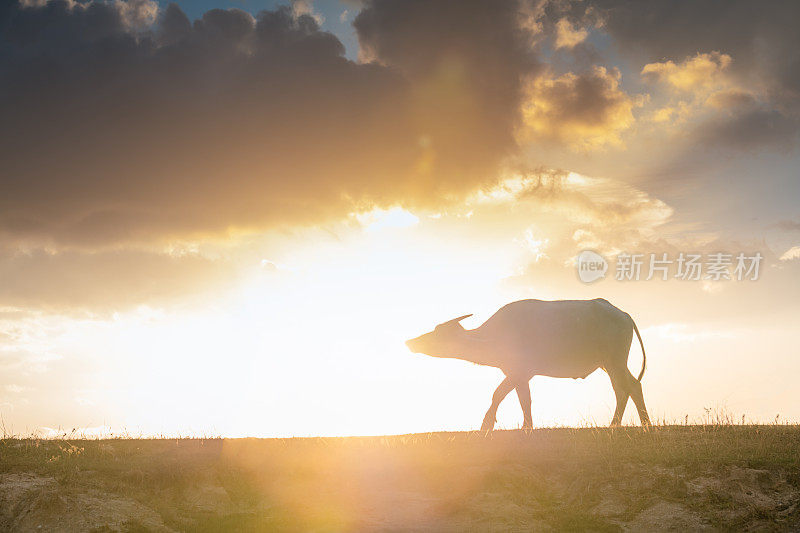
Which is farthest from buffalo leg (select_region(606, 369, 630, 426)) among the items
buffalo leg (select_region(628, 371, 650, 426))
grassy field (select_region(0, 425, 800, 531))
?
grassy field (select_region(0, 425, 800, 531))

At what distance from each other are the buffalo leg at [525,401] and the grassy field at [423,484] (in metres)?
2.53

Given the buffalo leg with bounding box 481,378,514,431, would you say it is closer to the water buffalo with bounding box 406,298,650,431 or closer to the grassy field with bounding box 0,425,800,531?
the water buffalo with bounding box 406,298,650,431

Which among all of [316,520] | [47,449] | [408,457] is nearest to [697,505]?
[408,457]

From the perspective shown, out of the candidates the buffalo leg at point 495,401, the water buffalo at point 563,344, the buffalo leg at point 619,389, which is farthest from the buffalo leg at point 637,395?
the buffalo leg at point 495,401

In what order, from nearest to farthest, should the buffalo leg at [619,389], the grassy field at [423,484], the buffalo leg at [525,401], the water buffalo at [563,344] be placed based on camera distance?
the grassy field at [423,484], the buffalo leg at [525,401], the buffalo leg at [619,389], the water buffalo at [563,344]

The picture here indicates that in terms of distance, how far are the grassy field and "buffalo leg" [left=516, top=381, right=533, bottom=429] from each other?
2.53 meters

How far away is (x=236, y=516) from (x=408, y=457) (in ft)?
14.4

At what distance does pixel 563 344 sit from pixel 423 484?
27.8 feet

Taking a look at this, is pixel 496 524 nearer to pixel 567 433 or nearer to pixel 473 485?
pixel 473 485

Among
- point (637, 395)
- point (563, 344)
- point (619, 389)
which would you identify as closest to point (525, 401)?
point (563, 344)

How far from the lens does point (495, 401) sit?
21.3 metres

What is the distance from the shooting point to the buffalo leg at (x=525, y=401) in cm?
2080

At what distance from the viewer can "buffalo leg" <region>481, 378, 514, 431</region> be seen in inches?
824

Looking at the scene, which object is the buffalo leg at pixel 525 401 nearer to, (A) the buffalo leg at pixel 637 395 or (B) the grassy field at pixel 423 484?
(B) the grassy field at pixel 423 484
